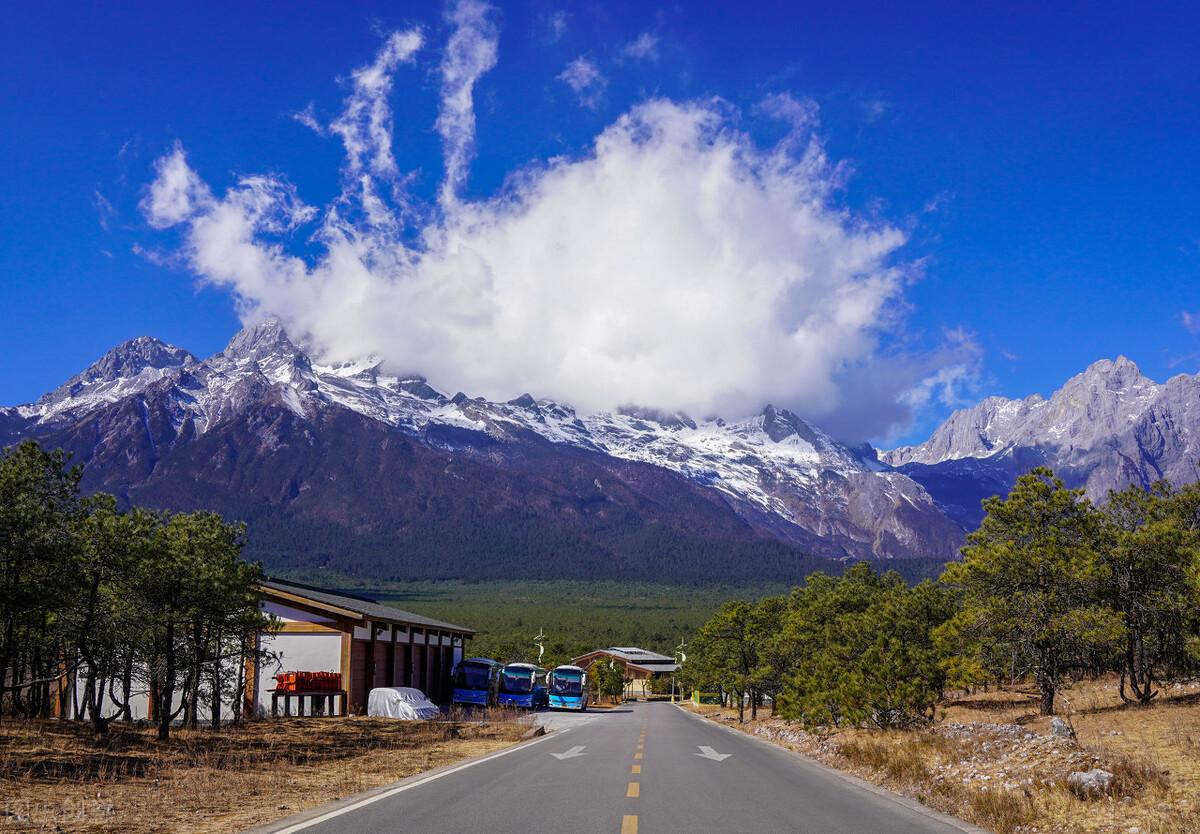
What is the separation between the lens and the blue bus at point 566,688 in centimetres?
Answer: 6838

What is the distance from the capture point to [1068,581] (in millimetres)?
28922

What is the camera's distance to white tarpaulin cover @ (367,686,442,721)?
42.1 meters

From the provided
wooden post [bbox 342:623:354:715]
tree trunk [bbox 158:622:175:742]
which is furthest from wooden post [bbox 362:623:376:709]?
tree trunk [bbox 158:622:175:742]

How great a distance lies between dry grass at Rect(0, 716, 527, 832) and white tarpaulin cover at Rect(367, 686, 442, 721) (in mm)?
10068

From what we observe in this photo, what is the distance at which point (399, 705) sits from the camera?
4231cm

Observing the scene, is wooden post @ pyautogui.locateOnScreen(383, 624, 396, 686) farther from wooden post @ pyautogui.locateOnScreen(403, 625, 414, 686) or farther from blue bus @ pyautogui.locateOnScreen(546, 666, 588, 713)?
blue bus @ pyautogui.locateOnScreen(546, 666, 588, 713)

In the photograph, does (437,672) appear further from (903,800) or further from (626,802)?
(903,800)

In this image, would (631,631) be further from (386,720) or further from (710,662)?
(386,720)

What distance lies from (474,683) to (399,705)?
63.2 feet

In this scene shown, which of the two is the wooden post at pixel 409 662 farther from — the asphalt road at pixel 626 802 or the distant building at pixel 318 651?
the asphalt road at pixel 626 802

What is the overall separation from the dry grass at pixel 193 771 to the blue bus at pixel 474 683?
1132 inches

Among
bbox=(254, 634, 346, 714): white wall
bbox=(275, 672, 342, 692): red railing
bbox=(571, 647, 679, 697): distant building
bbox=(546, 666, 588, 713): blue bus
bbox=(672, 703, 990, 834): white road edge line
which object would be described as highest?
bbox=(672, 703, 990, 834): white road edge line

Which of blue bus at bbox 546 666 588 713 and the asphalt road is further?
blue bus at bbox 546 666 588 713

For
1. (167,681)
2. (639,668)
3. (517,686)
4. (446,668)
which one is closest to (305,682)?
(167,681)
